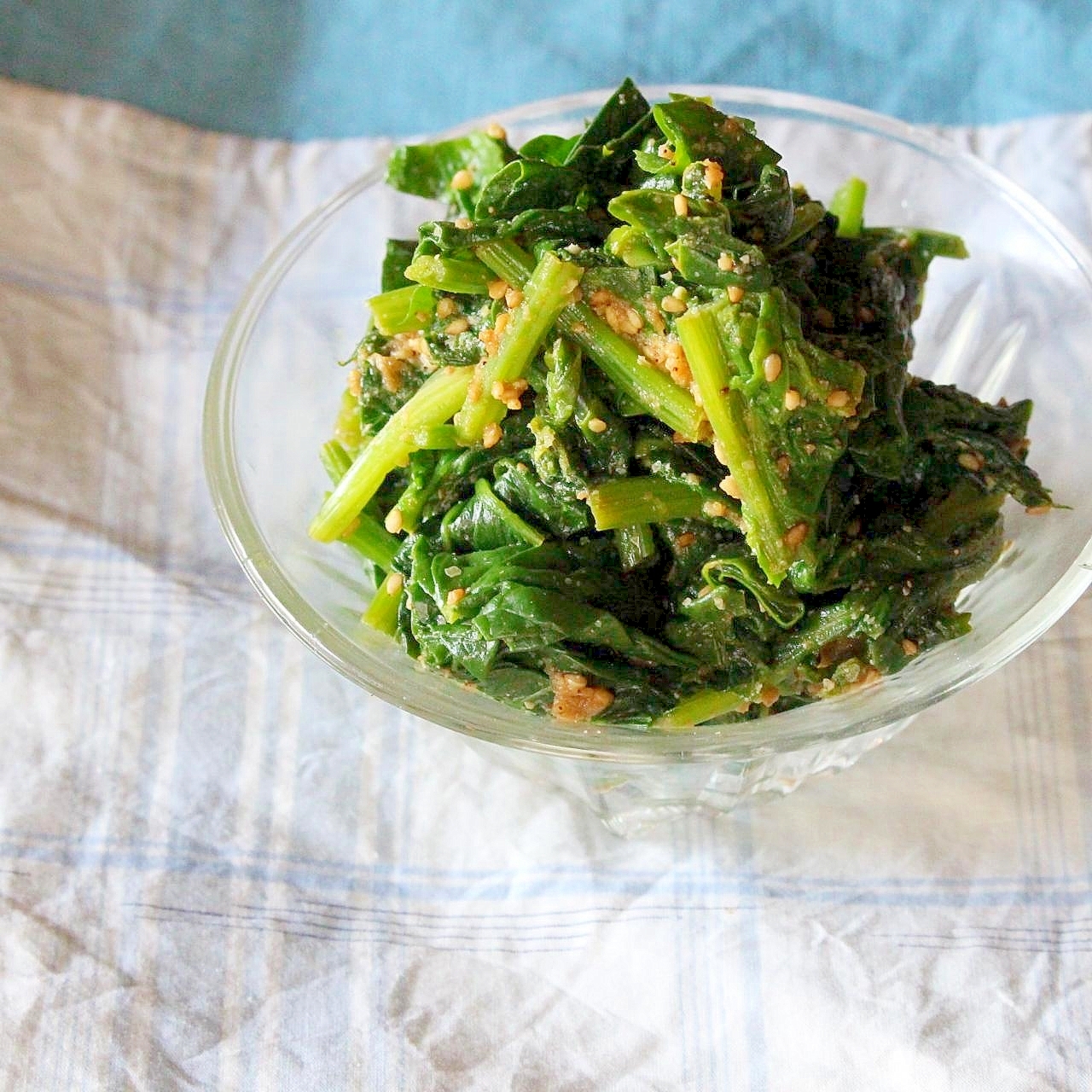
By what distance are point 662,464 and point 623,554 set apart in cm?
24

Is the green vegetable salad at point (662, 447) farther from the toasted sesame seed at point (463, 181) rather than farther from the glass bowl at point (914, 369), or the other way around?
the toasted sesame seed at point (463, 181)

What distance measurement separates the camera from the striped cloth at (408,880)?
11.6 ft

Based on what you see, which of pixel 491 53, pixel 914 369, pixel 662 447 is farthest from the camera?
pixel 491 53

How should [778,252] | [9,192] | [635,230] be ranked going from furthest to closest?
[9,192] < [778,252] < [635,230]

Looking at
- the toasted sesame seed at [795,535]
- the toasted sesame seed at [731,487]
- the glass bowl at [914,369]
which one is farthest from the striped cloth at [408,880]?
the toasted sesame seed at [731,487]

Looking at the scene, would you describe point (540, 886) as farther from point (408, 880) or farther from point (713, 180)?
point (713, 180)

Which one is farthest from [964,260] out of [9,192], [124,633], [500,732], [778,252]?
[9,192]

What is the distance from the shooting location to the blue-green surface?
4992 millimetres

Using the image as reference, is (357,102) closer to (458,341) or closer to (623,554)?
(458,341)

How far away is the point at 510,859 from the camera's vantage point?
3859 mm

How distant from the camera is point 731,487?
8.80 feet

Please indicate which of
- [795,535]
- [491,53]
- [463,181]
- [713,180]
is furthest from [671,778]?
[491,53]

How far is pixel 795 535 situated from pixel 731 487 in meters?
0.18

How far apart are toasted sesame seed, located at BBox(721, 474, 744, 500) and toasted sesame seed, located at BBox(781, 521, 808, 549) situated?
13 centimetres
